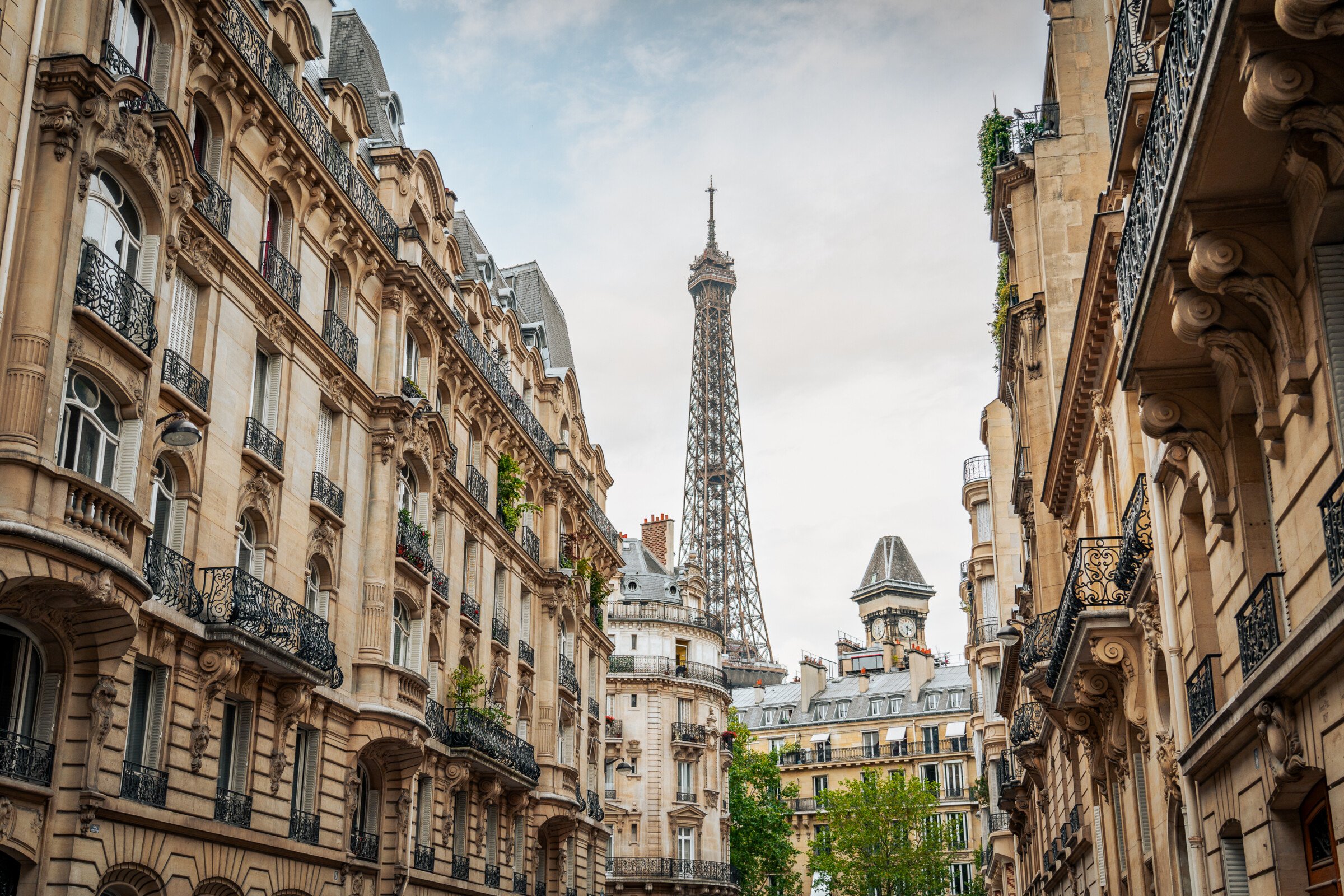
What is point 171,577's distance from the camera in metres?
21.6

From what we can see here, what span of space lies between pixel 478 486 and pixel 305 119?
Answer: 42.8ft

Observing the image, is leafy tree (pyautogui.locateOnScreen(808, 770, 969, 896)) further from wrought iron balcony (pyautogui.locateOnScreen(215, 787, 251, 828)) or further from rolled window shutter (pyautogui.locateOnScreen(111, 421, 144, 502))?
rolled window shutter (pyautogui.locateOnScreen(111, 421, 144, 502))

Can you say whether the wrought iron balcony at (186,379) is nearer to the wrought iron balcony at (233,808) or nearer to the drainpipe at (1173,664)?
the wrought iron balcony at (233,808)

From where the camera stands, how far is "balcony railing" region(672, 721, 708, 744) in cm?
7106

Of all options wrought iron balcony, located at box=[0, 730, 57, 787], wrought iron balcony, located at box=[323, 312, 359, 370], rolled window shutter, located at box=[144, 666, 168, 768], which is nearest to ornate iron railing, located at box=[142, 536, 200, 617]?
rolled window shutter, located at box=[144, 666, 168, 768]

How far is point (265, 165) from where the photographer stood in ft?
86.6

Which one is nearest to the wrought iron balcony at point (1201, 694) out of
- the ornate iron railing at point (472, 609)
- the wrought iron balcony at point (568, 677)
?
the ornate iron railing at point (472, 609)

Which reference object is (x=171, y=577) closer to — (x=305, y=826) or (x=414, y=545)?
(x=305, y=826)

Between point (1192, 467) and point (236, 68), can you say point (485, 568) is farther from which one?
point (1192, 467)

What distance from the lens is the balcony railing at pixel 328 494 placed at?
2792 centimetres

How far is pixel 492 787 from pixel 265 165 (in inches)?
711

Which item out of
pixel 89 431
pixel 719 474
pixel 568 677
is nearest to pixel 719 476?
pixel 719 474

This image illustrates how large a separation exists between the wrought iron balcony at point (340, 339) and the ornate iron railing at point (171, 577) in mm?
7496

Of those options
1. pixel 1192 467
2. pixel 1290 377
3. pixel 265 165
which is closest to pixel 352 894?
pixel 265 165
